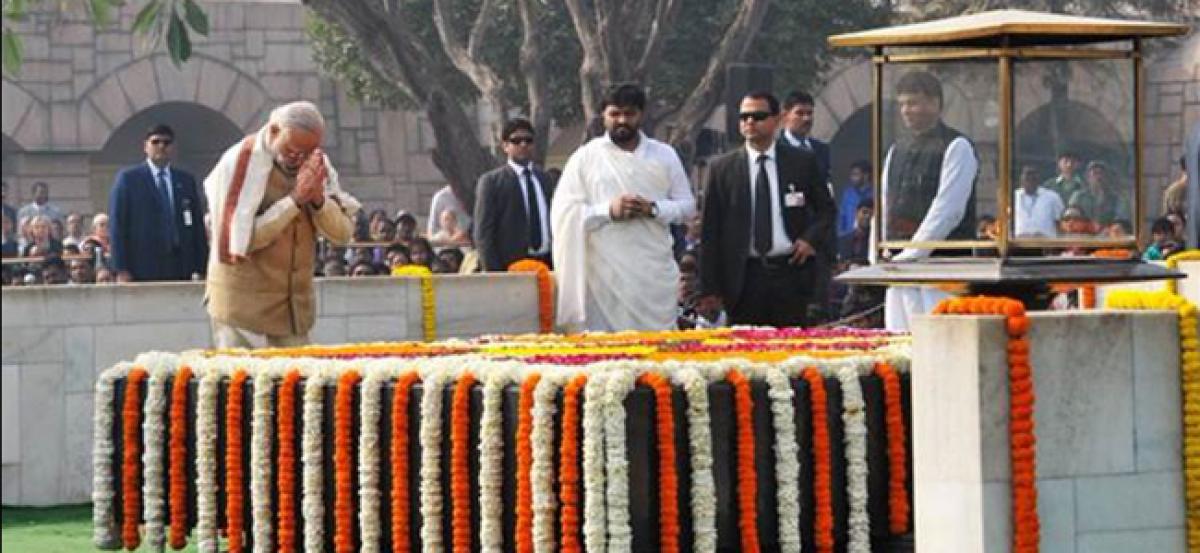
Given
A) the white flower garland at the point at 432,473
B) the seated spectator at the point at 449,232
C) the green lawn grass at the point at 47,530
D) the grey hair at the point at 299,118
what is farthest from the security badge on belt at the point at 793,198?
the seated spectator at the point at 449,232

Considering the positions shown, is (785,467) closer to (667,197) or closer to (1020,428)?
(1020,428)

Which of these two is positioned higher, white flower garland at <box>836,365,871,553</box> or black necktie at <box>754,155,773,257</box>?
black necktie at <box>754,155,773,257</box>

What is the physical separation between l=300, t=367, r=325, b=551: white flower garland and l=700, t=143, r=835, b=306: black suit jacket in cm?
533

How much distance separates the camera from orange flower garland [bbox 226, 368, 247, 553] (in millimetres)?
12586

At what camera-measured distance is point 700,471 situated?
1108 centimetres

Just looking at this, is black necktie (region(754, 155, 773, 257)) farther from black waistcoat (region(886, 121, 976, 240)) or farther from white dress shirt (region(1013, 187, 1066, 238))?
white dress shirt (region(1013, 187, 1066, 238))

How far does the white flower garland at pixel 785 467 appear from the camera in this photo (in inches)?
448

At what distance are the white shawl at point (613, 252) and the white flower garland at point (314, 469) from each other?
16.7 feet

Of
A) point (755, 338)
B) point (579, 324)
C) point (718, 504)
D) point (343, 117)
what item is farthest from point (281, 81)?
point (718, 504)

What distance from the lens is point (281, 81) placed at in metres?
44.1

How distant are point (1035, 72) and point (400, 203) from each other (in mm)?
32673

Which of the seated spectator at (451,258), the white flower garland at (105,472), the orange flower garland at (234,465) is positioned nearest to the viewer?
the orange flower garland at (234,465)

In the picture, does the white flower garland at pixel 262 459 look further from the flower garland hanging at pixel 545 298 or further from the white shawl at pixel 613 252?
the flower garland hanging at pixel 545 298

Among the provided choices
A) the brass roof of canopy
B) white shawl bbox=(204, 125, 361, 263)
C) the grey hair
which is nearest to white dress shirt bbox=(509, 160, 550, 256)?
white shawl bbox=(204, 125, 361, 263)
